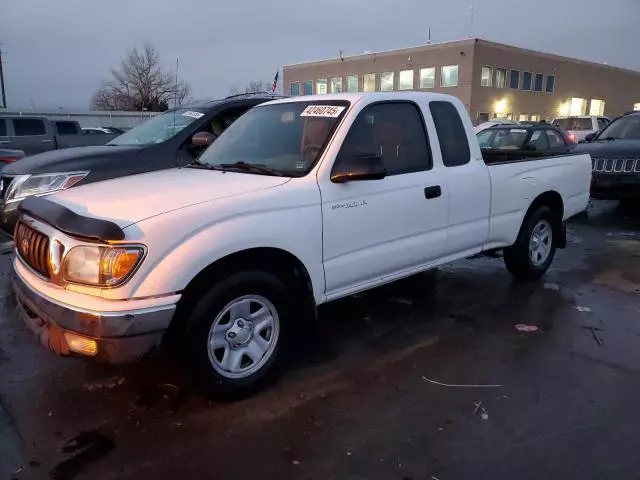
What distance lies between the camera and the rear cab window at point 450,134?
15.1 ft

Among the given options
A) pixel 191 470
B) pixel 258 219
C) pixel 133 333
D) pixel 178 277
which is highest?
pixel 258 219

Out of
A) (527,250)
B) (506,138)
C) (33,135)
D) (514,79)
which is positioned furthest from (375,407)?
(514,79)

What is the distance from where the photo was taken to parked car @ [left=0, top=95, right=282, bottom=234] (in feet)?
18.0

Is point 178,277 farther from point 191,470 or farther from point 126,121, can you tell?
point 126,121

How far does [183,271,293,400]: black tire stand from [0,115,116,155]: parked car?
44.7 ft

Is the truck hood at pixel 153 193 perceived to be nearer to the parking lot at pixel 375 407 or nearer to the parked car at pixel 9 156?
the parking lot at pixel 375 407

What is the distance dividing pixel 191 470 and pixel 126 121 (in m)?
41.3

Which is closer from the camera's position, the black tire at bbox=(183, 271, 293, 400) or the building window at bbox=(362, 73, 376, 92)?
the black tire at bbox=(183, 271, 293, 400)

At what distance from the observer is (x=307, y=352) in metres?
4.12

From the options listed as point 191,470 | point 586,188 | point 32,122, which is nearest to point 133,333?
point 191,470

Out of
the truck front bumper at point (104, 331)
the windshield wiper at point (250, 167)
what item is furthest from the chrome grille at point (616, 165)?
the truck front bumper at point (104, 331)

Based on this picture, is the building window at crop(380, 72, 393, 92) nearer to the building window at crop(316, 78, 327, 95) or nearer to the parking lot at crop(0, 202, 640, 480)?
the building window at crop(316, 78, 327, 95)

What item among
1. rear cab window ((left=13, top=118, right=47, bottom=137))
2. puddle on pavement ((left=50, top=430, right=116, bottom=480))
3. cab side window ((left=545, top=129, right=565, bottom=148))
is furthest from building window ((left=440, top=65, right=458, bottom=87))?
puddle on pavement ((left=50, top=430, right=116, bottom=480))

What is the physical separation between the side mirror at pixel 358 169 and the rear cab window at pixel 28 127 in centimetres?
1567
